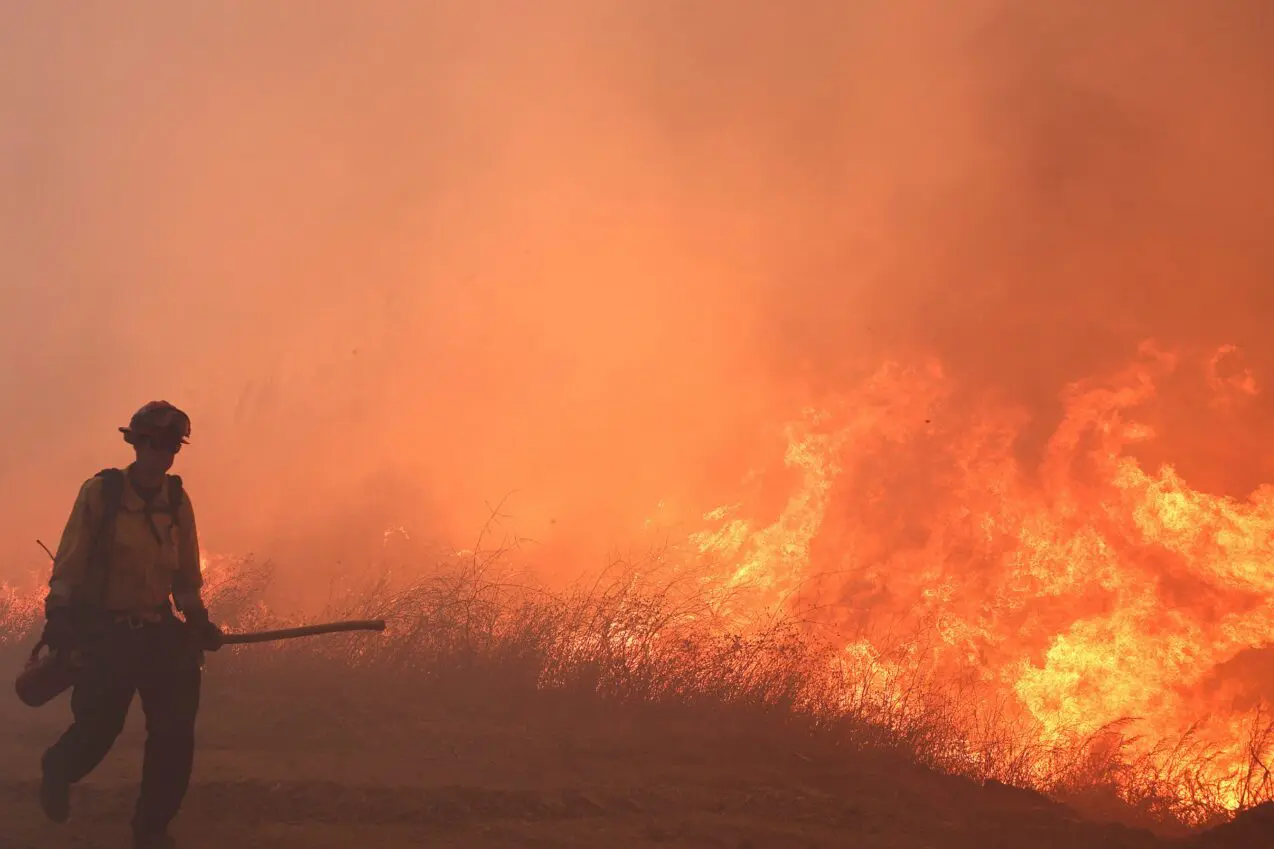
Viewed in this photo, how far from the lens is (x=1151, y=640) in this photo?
400 inches

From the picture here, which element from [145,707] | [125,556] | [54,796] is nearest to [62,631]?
[125,556]

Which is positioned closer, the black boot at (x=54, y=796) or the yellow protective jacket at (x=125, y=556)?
the yellow protective jacket at (x=125, y=556)

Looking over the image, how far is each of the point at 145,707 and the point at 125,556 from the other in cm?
76

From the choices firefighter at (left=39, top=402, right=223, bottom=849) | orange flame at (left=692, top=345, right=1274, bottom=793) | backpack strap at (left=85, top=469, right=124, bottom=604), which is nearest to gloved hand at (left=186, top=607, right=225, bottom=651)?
firefighter at (left=39, top=402, right=223, bottom=849)

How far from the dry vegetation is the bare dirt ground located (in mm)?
57

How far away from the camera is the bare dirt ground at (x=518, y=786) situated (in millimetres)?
5070

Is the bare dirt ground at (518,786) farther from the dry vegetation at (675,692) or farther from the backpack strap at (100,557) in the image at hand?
the backpack strap at (100,557)

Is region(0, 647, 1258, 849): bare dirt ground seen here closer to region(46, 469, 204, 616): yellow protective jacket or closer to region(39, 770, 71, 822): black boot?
region(39, 770, 71, 822): black boot

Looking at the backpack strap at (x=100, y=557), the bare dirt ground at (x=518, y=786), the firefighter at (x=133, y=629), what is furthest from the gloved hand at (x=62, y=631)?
the bare dirt ground at (x=518, y=786)

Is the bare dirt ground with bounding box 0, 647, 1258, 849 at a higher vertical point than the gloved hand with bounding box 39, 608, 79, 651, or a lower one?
lower

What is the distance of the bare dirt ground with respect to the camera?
5.07 meters

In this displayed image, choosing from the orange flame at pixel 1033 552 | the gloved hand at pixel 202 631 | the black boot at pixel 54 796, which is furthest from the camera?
the orange flame at pixel 1033 552

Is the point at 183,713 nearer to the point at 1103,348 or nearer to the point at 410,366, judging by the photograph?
the point at 1103,348

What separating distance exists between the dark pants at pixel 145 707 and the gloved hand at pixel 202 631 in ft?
0.25
